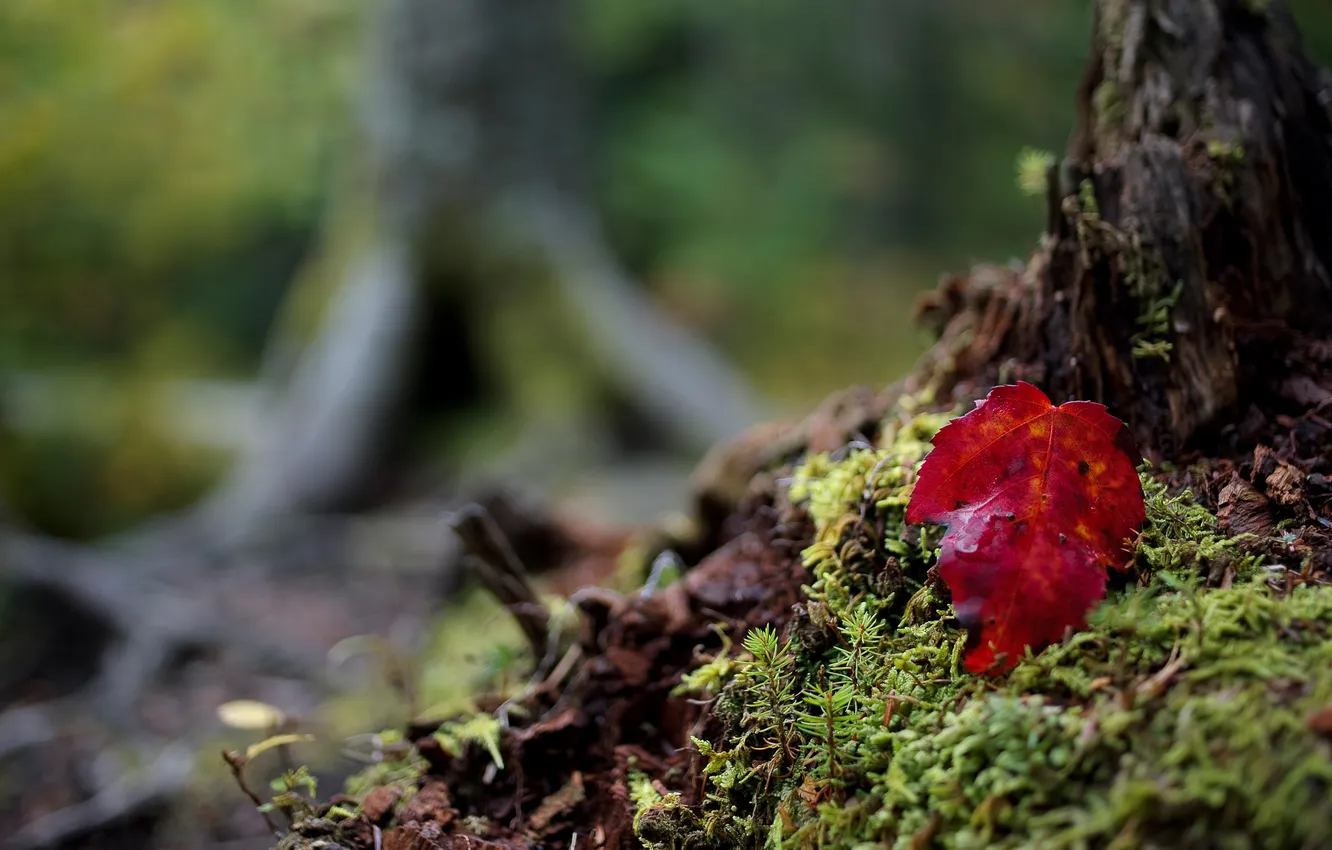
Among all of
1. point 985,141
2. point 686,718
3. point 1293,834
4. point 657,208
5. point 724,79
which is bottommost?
point 1293,834

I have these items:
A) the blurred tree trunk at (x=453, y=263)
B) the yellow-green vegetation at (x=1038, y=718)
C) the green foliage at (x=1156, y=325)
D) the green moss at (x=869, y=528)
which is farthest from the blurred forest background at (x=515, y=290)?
the yellow-green vegetation at (x=1038, y=718)

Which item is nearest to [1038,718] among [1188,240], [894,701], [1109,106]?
[894,701]

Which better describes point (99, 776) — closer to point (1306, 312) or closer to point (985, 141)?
point (1306, 312)

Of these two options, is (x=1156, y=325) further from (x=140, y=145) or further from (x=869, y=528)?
(x=140, y=145)

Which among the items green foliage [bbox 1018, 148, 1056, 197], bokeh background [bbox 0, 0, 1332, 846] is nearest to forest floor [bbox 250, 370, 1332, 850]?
green foliage [bbox 1018, 148, 1056, 197]

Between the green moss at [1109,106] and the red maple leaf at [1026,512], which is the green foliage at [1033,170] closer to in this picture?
the green moss at [1109,106]

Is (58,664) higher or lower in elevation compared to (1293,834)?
higher

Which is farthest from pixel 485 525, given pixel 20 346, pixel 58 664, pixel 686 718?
pixel 20 346
